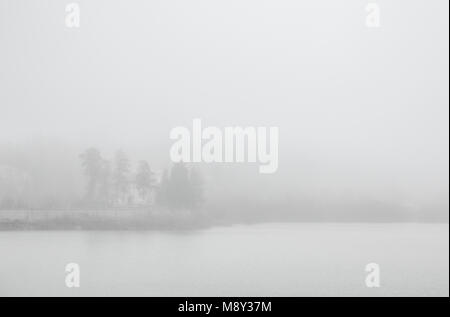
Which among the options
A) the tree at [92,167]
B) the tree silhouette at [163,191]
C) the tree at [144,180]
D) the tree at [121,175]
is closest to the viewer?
the tree silhouette at [163,191]

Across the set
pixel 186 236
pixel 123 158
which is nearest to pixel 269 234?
pixel 186 236

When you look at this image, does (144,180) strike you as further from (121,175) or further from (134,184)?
(121,175)

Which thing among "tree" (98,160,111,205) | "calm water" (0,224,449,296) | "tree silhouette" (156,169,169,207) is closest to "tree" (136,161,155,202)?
"tree silhouette" (156,169,169,207)

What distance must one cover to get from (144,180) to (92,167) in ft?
34.8

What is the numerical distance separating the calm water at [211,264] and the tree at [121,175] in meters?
16.2

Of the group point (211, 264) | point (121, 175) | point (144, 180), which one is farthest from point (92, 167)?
point (211, 264)

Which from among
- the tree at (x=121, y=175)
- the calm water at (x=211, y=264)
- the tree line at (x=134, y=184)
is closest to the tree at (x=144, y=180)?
the tree line at (x=134, y=184)

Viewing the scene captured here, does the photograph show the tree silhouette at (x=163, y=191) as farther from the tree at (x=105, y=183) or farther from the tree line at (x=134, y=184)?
the tree at (x=105, y=183)

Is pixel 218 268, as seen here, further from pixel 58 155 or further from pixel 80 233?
pixel 58 155

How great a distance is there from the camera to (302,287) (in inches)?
2221

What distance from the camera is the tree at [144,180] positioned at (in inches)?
4564

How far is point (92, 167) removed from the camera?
4434 inches

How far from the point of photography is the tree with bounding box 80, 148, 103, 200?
11131cm
